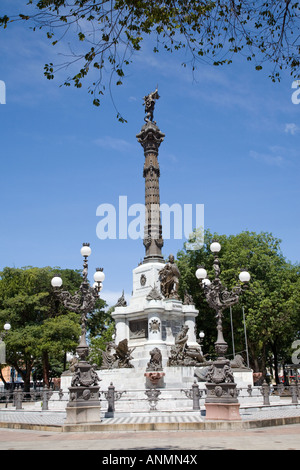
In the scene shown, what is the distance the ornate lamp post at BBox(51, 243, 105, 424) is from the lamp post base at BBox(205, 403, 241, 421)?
12.2 ft

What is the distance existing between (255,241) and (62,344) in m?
19.6

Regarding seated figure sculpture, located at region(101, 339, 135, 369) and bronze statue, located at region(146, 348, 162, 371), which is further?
seated figure sculpture, located at region(101, 339, 135, 369)

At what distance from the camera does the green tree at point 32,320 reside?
43094mm

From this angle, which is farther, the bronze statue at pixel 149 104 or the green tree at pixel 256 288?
the green tree at pixel 256 288

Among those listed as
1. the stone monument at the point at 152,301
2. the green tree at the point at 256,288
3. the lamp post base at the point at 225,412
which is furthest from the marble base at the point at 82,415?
the green tree at the point at 256,288

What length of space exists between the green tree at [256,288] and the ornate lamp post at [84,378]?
73.0 ft

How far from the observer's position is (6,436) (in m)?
13.4

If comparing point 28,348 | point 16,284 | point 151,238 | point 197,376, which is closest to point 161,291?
point 151,238

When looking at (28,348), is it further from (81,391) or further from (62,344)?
(81,391)

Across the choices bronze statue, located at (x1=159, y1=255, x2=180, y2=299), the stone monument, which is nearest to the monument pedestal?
the stone monument

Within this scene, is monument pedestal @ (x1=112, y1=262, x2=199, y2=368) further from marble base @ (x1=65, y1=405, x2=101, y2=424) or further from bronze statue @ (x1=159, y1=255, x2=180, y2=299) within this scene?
marble base @ (x1=65, y1=405, x2=101, y2=424)

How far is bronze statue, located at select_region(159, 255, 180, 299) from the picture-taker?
30.4 metres

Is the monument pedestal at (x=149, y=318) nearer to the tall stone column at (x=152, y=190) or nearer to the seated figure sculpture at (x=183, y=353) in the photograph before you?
the seated figure sculpture at (x=183, y=353)

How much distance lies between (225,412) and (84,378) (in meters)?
4.76
